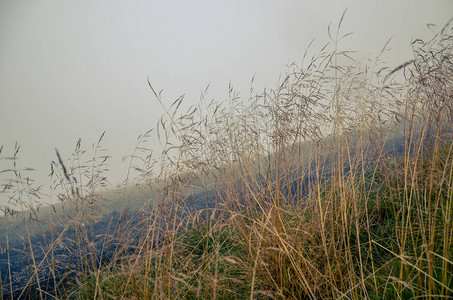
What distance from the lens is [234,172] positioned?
3.19m

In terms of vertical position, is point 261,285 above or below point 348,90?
below

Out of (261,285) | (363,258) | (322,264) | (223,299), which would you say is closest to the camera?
(223,299)

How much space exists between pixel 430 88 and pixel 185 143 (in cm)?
Result: 278

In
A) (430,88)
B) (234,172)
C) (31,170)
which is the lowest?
(234,172)

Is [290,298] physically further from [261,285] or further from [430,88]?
[430,88]

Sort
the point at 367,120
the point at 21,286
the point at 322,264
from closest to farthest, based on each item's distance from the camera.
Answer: the point at 322,264, the point at 21,286, the point at 367,120

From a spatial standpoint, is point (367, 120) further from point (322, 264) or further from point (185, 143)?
point (185, 143)

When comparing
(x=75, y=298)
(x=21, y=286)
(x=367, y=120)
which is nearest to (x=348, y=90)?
(x=367, y=120)

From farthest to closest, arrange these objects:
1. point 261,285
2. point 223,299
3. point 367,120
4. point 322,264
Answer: point 367,120, point 322,264, point 261,285, point 223,299

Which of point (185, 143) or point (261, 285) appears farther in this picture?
point (185, 143)

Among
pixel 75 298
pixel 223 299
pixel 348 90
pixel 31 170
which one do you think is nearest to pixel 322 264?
pixel 223 299

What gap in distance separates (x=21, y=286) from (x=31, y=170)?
1.21 meters

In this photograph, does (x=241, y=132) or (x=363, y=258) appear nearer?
(x=363, y=258)

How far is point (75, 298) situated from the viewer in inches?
91.8
